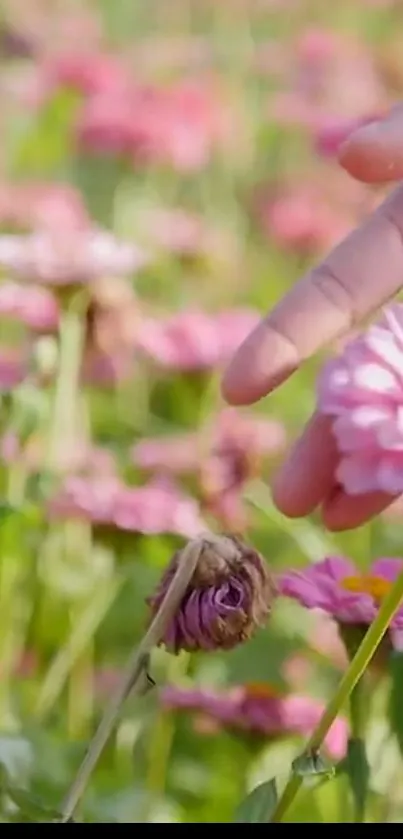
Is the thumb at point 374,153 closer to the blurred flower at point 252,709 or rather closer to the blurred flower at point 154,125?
the blurred flower at point 252,709

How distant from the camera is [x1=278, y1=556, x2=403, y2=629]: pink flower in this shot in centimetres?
36

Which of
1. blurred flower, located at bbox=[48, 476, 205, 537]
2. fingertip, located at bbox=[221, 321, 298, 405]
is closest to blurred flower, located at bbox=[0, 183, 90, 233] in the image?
blurred flower, located at bbox=[48, 476, 205, 537]

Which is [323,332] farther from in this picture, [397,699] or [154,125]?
[154,125]

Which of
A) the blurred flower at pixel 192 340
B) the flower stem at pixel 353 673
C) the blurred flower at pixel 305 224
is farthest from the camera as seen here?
the blurred flower at pixel 305 224

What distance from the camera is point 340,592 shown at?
1.19 ft

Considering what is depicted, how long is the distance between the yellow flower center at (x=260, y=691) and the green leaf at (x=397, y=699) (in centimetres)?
8

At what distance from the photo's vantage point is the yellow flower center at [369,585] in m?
0.37

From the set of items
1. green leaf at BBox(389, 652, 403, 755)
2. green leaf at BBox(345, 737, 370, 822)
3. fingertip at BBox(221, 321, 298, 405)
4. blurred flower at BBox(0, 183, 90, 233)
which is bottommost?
blurred flower at BBox(0, 183, 90, 233)

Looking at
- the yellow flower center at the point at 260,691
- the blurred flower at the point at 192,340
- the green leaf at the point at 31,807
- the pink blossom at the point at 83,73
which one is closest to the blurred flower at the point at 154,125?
the pink blossom at the point at 83,73

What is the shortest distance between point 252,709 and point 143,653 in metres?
0.12

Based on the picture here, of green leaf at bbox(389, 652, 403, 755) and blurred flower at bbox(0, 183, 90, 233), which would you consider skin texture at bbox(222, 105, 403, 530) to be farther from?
blurred flower at bbox(0, 183, 90, 233)

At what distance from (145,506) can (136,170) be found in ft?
0.98

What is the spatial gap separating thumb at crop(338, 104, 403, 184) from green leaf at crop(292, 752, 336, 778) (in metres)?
0.13

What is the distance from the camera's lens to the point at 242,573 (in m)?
0.33
